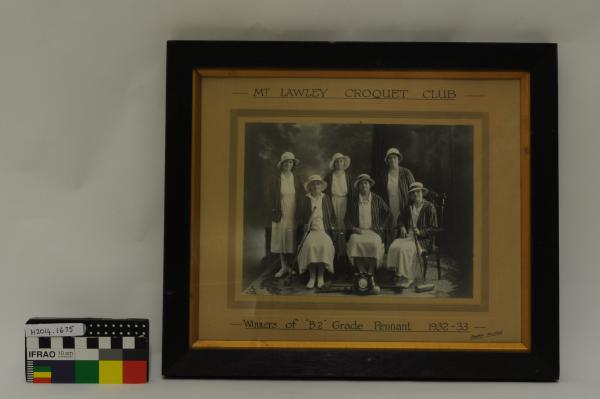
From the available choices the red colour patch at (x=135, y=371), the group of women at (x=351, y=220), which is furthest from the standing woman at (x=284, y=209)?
the red colour patch at (x=135, y=371)

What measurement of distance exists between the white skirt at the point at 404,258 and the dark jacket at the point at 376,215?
0.10 ft

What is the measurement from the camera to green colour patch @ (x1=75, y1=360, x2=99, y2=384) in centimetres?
93

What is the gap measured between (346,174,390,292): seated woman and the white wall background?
24 cm

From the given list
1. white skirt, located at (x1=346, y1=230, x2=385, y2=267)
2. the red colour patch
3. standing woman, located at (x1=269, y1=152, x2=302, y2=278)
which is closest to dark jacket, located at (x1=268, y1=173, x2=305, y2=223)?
standing woman, located at (x1=269, y1=152, x2=302, y2=278)

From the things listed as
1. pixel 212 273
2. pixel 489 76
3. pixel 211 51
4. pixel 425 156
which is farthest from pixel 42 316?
pixel 489 76

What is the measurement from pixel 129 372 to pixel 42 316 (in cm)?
18

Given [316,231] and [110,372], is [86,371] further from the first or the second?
→ [316,231]

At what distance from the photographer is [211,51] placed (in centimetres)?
95

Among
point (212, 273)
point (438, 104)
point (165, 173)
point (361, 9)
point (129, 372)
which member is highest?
point (361, 9)

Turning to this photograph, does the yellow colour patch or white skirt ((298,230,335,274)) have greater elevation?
white skirt ((298,230,335,274))

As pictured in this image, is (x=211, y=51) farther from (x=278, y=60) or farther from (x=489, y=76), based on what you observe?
(x=489, y=76)

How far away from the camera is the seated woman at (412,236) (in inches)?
37.7

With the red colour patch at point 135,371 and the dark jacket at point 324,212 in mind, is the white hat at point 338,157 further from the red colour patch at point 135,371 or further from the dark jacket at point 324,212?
the red colour patch at point 135,371

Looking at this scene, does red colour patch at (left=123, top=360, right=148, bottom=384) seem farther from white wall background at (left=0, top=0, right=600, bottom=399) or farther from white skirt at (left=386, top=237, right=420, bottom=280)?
white skirt at (left=386, top=237, right=420, bottom=280)
